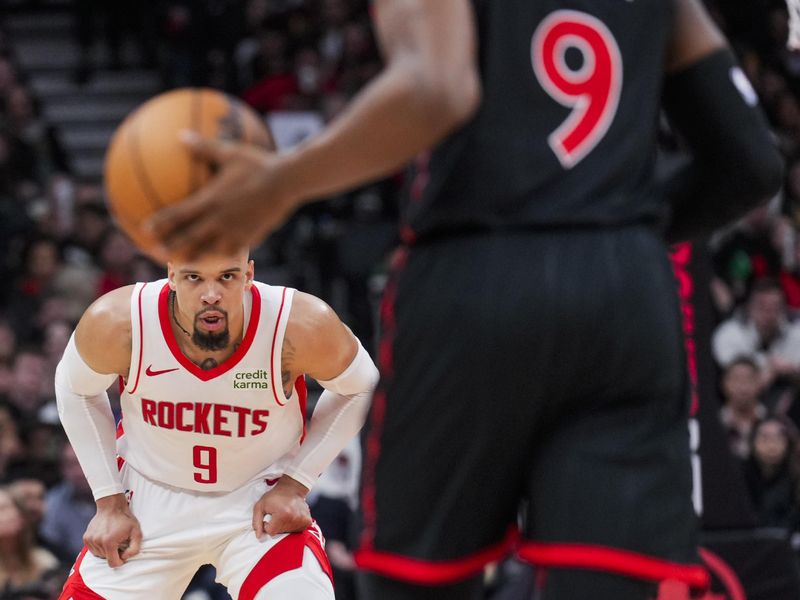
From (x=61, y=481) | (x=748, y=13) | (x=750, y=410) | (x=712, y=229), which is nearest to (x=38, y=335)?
(x=61, y=481)

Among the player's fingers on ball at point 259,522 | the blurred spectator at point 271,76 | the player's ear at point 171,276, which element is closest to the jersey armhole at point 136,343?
the player's ear at point 171,276

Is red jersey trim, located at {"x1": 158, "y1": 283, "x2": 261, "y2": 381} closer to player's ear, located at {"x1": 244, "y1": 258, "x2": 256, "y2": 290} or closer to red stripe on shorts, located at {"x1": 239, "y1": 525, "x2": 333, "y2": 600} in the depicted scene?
player's ear, located at {"x1": 244, "y1": 258, "x2": 256, "y2": 290}

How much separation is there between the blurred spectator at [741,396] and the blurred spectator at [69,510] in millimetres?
4207

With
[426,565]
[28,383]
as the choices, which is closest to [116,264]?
[28,383]

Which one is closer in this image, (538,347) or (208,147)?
(208,147)

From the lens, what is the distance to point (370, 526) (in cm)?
224

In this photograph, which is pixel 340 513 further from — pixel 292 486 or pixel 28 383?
pixel 292 486

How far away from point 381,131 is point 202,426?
2.55 m

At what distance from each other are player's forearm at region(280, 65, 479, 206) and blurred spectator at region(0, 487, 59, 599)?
554cm

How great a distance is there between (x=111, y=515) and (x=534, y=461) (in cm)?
241

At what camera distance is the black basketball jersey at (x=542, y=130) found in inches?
86.6

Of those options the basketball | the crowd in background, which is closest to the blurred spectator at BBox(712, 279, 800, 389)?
the crowd in background

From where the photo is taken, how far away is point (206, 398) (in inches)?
169

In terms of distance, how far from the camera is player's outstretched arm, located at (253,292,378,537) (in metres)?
4.25
